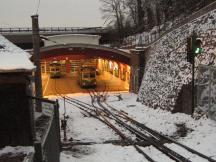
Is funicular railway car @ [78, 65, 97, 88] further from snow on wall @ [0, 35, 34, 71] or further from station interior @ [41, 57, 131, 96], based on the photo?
snow on wall @ [0, 35, 34, 71]

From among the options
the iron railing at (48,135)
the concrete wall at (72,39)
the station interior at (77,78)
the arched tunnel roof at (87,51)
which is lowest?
the station interior at (77,78)

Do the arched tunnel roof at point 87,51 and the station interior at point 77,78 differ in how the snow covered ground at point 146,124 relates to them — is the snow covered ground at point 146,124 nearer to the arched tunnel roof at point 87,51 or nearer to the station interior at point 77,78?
the arched tunnel roof at point 87,51

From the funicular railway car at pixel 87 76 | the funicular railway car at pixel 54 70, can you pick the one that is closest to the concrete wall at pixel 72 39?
the funicular railway car at pixel 54 70

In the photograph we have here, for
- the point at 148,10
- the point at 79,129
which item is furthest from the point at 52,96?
the point at 148,10

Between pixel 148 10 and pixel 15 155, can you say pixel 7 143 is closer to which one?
pixel 15 155

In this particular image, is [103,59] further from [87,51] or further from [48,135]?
[48,135]

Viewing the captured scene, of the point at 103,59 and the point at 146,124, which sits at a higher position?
the point at 103,59

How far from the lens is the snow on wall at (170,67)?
2569cm

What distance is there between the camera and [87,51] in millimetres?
48344

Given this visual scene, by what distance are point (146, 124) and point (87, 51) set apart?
1025 inches

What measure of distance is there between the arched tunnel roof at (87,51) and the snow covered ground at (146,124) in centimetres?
1725

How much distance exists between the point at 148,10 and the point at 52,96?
3813 centimetres

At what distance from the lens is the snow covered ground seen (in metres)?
16.2

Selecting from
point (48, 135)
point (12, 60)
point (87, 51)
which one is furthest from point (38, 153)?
point (87, 51)
